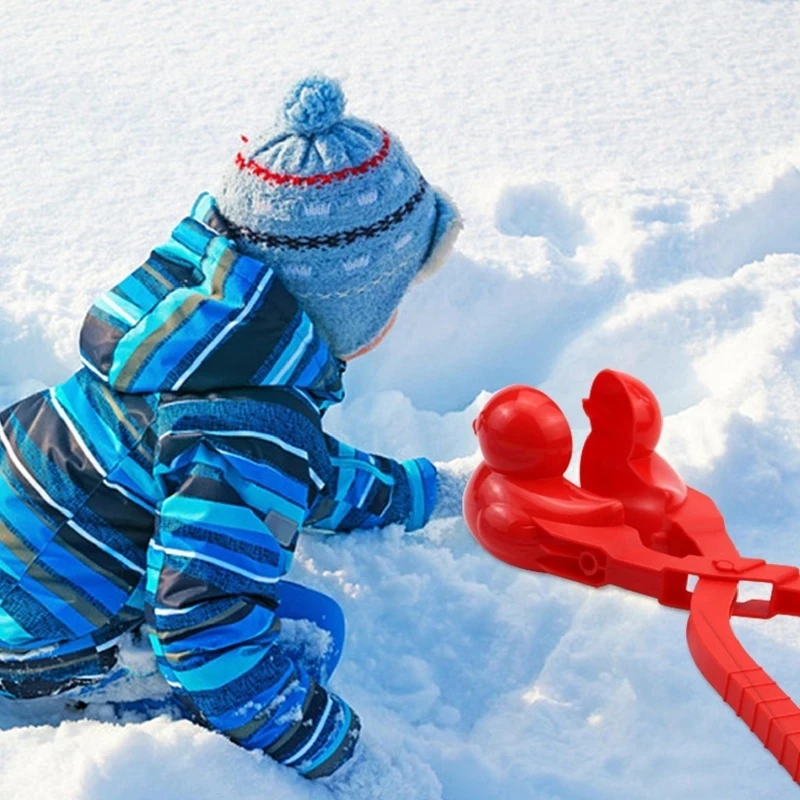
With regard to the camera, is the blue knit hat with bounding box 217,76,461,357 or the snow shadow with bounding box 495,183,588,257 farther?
the snow shadow with bounding box 495,183,588,257

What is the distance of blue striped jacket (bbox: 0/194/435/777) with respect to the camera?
1.11 m

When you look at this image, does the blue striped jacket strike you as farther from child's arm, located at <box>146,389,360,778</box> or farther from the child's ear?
the child's ear

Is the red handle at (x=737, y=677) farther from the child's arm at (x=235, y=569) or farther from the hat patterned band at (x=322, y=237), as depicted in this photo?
the hat patterned band at (x=322, y=237)

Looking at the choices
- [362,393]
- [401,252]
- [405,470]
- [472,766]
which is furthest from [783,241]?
[472,766]

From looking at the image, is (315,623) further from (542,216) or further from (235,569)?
(542,216)

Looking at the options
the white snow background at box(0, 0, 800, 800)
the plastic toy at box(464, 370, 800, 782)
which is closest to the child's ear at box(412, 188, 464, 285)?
the plastic toy at box(464, 370, 800, 782)

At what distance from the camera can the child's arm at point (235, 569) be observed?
1.10 m

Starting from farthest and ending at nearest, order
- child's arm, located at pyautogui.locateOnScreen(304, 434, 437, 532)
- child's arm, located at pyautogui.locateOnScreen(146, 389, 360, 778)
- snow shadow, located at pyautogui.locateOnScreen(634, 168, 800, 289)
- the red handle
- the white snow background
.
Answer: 1. snow shadow, located at pyautogui.locateOnScreen(634, 168, 800, 289)
2. child's arm, located at pyautogui.locateOnScreen(304, 434, 437, 532)
3. the white snow background
4. child's arm, located at pyautogui.locateOnScreen(146, 389, 360, 778)
5. the red handle

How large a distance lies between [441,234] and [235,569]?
420mm

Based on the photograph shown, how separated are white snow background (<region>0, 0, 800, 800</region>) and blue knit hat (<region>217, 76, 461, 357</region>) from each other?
39 cm

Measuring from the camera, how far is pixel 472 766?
4.07 feet

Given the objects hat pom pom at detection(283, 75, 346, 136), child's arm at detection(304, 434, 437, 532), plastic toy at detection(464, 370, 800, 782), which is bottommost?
child's arm at detection(304, 434, 437, 532)

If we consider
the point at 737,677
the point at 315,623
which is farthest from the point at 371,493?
the point at 737,677

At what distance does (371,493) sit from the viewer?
4.93ft
